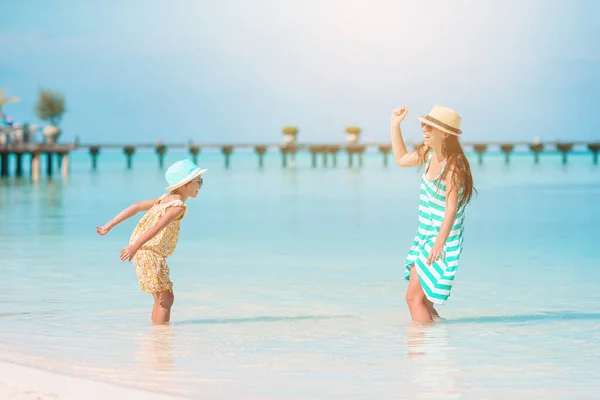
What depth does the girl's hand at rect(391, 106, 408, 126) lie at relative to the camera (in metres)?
7.18

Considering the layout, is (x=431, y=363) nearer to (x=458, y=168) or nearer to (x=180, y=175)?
(x=458, y=168)

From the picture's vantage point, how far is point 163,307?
7.79 meters

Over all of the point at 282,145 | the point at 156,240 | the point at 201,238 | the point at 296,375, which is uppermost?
the point at 156,240

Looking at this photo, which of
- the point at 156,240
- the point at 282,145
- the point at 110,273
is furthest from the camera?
the point at 282,145

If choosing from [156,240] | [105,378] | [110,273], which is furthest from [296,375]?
[110,273]

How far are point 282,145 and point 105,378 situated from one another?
69946mm

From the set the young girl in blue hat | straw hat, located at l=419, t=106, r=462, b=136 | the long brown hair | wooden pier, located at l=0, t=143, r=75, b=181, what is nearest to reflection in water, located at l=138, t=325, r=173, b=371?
the young girl in blue hat

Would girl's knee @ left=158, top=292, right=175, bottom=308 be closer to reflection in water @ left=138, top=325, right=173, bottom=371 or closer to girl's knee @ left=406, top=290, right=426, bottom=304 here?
reflection in water @ left=138, top=325, right=173, bottom=371

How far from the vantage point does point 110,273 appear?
11.7 m

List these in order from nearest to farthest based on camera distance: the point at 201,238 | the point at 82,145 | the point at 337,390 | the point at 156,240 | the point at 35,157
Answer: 1. the point at 337,390
2. the point at 156,240
3. the point at 201,238
4. the point at 35,157
5. the point at 82,145

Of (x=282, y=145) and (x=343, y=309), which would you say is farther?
(x=282, y=145)

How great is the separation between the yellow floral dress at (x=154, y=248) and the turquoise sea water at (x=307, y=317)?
382 mm

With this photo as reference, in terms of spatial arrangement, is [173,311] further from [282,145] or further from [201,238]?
[282,145]

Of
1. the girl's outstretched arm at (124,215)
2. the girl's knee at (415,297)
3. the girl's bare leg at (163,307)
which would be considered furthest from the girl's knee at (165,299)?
the girl's knee at (415,297)
